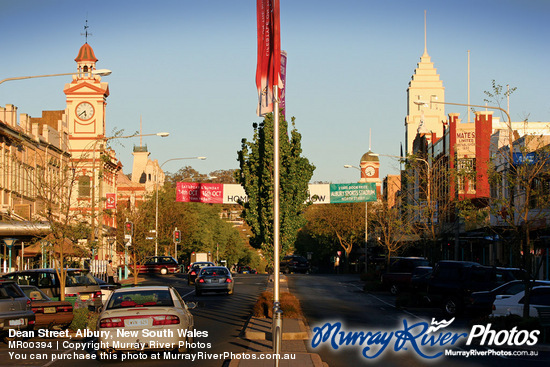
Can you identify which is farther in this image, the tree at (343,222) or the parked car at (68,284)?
the tree at (343,222)

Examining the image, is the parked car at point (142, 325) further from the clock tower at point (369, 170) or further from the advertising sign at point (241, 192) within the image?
the clock tower at point (369, 170)

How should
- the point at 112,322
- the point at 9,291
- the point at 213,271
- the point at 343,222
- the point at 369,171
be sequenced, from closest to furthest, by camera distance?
the point at 112,322 → the point at 9,291 → the point at 213,271 → the point at 343,222 → the point at 369,171

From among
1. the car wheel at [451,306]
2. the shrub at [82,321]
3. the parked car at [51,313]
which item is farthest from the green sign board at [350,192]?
the parked car at [51,313]

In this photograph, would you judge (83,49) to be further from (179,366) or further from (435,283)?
(179,366)

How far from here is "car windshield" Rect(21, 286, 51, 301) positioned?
791 inches

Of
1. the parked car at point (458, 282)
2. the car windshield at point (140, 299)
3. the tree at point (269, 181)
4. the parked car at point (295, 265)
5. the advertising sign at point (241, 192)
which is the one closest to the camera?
the car windshield at point (140, 299)

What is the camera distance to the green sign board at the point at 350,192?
54375 millimetres

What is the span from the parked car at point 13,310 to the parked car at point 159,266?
39611 mm

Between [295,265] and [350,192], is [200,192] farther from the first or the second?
[295,265]

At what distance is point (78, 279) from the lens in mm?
23250

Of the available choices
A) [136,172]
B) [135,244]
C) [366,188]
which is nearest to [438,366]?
[135,244]

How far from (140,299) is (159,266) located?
4360 cm

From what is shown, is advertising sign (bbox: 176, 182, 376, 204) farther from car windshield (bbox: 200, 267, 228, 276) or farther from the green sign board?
car windshield (bbox: 200, 267, 228, 276)

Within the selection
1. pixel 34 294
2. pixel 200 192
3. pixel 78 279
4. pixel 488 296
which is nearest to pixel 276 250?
pixel 34 294
